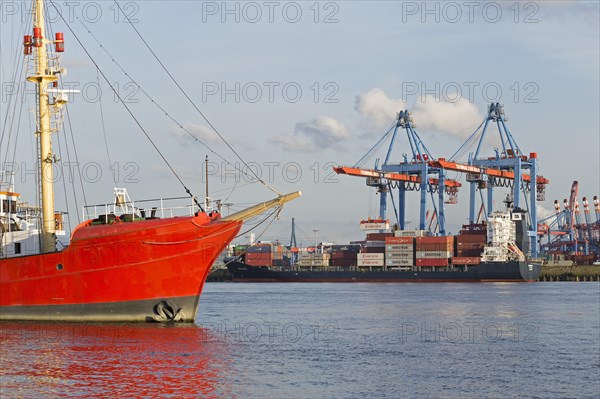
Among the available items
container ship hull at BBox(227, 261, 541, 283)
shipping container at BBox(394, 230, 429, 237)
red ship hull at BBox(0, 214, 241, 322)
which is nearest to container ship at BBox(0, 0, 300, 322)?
red ship hull at BBox(0, 214, 241, 322)

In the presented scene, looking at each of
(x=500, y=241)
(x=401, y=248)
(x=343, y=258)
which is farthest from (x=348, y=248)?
(x=500, y=241)

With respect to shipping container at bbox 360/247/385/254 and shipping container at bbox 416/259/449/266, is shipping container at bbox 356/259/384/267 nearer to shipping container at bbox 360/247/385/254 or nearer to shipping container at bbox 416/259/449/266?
shipping container at bbox 360/247/385/254

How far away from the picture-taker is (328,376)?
2250 centimetres

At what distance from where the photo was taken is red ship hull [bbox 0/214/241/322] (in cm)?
3085

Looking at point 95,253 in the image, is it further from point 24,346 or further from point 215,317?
point 215,317

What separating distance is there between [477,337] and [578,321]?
977cm

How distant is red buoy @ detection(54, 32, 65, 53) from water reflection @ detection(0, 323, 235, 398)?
11495 mm

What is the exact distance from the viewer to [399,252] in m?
117

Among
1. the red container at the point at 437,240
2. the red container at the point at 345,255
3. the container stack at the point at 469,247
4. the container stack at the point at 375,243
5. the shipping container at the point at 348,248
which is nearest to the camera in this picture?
the container stack at the point at 469,247

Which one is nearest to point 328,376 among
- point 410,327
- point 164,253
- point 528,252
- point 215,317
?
point 164,253

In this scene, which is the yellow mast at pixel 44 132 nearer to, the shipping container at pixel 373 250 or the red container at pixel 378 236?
the shipping container at pixel 373 250

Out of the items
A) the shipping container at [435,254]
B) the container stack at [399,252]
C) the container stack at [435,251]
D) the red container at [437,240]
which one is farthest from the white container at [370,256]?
the shipping container at [435,254]

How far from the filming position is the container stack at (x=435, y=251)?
113m

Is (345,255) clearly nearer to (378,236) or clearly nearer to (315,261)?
(378,236)
